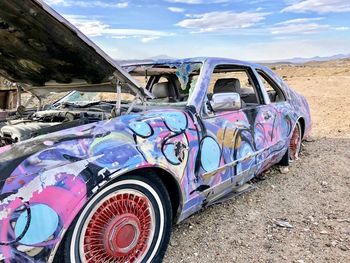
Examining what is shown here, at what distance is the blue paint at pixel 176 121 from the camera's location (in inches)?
114

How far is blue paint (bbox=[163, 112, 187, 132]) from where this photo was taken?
9.46ft

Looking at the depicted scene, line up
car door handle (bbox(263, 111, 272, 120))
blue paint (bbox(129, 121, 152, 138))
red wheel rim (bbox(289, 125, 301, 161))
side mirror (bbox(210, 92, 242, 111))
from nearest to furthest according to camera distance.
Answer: blue paint (bbox(129, 121, 152, 138)), side mirror (bbox(210, 92, 242, 111)), car door handle (bbox(263, 111, 272, 120)), red wheel rim (bbox(289, 125, 301, 161))

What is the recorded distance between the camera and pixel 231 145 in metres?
3.52

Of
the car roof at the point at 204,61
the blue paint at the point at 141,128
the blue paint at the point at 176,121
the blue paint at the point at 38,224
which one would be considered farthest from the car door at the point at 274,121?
the blue paint at the point at 38,224

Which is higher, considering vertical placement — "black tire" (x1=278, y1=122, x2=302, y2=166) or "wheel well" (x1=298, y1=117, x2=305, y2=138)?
"wheel well" (x1=298, y1=117, x2=305, y2=138)

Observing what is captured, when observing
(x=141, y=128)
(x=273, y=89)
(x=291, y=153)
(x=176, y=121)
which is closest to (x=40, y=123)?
(x=141, y=128)

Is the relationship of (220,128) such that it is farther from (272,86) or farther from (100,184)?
(272,86)

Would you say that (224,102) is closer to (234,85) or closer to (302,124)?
(234,85)

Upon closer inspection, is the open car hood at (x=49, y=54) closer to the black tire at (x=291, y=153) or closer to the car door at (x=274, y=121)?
the car door at (x=274, y=121)

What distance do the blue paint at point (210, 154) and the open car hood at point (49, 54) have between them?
0.67 metres

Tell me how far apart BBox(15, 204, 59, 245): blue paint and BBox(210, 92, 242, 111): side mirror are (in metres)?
1.85

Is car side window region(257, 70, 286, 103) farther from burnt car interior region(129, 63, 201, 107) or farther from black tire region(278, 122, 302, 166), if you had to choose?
burnt car interior region(129, 63, 201, 107)

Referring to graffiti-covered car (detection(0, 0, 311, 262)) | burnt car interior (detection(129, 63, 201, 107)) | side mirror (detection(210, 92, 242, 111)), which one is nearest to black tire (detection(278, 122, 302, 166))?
graffiti-covered car (detection(0, 0, 311, 262))

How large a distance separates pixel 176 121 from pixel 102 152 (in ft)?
2.65
